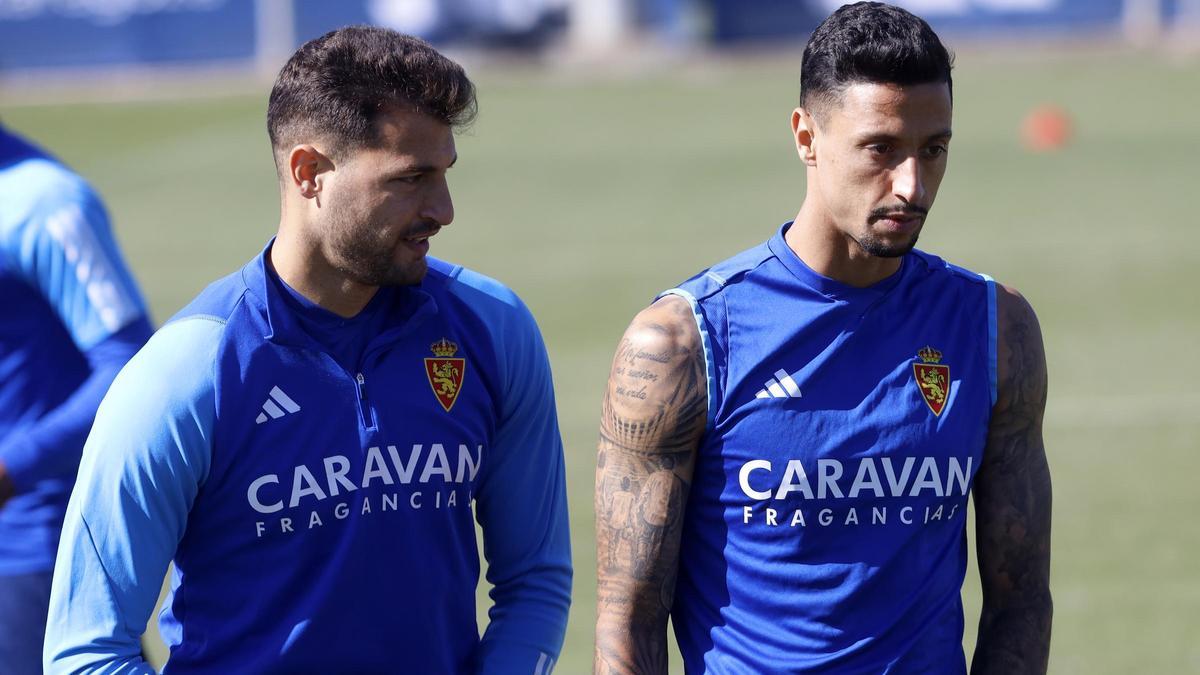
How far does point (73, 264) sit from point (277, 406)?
4.10ft

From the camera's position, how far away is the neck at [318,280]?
10.5 ft

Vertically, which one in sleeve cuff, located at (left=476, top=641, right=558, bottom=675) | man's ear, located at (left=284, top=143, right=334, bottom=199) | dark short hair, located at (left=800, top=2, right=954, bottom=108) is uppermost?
dark short hair, located at (left=800, top=2, right=954, bottom=108)

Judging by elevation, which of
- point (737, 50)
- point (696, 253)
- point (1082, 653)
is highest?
point (737, 50)

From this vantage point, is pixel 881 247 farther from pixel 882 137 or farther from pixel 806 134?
pixel 806 134

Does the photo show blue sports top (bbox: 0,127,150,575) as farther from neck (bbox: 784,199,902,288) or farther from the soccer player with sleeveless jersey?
neck (bbox: 784,199,902,288)

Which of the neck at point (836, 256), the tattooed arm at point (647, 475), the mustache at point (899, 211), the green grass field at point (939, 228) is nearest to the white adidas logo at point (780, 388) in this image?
the tattooed arm at point (647, 475)

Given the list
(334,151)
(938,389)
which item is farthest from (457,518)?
(938,389)

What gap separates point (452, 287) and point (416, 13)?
45370 mm

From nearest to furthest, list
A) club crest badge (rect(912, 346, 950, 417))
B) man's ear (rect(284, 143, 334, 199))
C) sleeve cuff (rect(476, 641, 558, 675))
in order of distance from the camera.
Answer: man's ear (rect(284, 143, 334, 199)) < sleeve cuff (rect(476, 641, 558, 675)) < club crest badge (rect(912, 346, 950, 417))

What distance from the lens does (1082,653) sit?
704 cm

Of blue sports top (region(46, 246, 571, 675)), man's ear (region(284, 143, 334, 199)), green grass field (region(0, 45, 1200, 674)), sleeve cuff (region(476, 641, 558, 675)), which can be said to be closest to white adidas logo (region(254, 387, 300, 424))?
blue sports top (region(46, 246, 571, 675))

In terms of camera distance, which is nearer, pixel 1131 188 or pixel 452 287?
pixel 452 287

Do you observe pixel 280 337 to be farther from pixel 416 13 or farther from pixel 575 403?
pixel 416 13

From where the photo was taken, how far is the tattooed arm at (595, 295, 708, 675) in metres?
3.38
